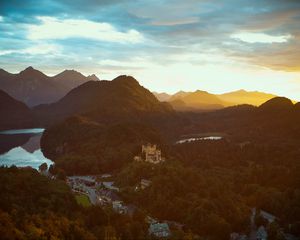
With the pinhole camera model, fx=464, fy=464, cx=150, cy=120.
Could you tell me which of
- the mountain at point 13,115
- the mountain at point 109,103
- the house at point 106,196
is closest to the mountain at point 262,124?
the mountain at point 109,103

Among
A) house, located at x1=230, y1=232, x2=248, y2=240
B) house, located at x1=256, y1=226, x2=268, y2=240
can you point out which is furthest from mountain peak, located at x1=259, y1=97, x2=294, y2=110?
house, located at x1=230, y1=232, x2=248, y2=240

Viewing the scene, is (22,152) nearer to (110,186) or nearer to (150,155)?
(150,155)

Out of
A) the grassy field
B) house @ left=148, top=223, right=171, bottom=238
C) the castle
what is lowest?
house @ left=148, top=223, right=171, bottom=238

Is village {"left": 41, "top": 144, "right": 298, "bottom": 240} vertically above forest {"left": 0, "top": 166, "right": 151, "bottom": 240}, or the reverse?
forest {"left": 0, "top": 166, "right": 151, "bottom": 240}

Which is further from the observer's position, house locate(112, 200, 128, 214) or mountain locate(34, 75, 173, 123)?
mountain locate(34, 75, 173, 123)

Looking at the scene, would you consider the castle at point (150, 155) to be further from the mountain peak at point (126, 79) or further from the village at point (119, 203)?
the mountain peak at point (126, 79)

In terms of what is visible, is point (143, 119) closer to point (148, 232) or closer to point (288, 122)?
point (288, 122)

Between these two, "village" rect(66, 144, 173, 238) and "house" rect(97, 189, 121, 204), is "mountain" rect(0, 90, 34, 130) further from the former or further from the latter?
"house" rect(97, 189, 121, 204)
